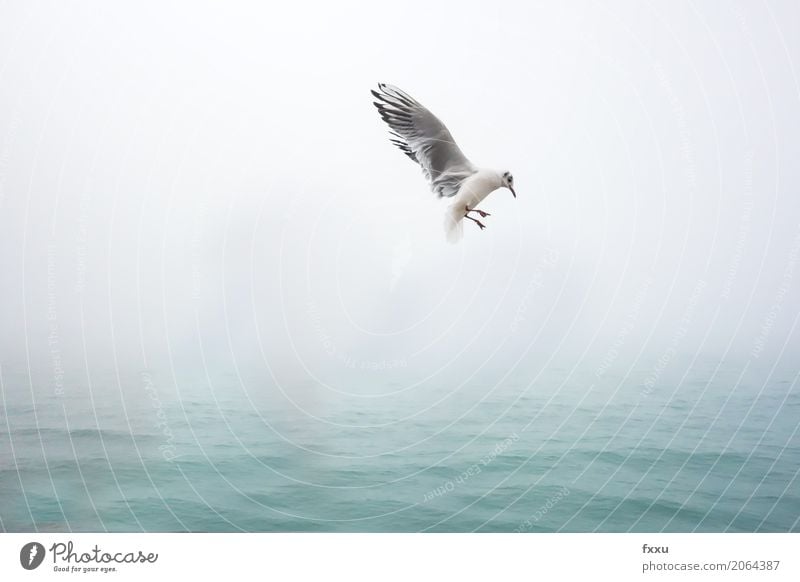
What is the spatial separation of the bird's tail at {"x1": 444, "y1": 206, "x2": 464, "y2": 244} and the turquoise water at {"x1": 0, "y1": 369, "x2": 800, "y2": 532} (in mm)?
729

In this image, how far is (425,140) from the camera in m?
3.30

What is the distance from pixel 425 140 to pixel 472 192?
11.3 inches

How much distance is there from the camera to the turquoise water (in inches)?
137

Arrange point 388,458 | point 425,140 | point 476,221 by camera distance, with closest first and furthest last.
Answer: point 425,140 → point 476,221 → point 388,458

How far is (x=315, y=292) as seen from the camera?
12.6 ft

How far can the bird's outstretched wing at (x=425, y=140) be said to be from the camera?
10.7ft

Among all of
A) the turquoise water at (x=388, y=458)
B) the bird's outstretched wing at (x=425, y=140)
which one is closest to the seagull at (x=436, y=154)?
the bird's outstretched wing at (x=425, y=140)

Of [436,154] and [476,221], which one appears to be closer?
[436,154]

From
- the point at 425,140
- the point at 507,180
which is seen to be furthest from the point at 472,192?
the point at 425,140

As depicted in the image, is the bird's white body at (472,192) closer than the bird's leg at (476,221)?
Yes
